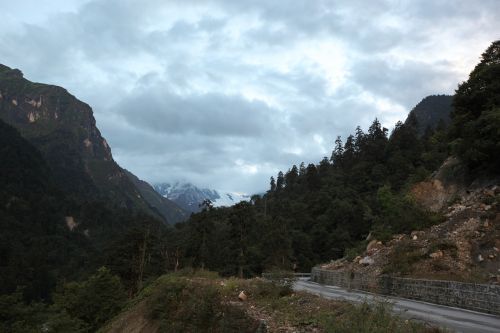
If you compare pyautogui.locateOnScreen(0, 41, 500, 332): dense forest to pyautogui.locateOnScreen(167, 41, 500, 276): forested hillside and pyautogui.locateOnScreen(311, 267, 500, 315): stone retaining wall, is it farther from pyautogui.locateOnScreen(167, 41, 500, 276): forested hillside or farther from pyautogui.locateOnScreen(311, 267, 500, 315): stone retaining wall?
pyautogui.locateOnScreen(311, 267, 500, 315): stone retaining wall

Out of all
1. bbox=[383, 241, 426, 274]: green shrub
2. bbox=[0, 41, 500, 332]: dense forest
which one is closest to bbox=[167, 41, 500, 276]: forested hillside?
bbox=[0, 41, 500, 332]: dense forest

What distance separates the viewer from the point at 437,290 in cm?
1858

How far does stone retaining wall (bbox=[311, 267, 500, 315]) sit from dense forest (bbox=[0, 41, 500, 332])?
550 cm

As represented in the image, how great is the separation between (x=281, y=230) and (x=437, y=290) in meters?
61.2

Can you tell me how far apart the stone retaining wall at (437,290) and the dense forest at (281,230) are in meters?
5.50

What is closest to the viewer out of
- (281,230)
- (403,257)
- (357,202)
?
(403,257)

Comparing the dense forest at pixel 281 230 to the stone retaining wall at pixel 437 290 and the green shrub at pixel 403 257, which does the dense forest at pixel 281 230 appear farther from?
the stone retaining wall at pixel 437 290

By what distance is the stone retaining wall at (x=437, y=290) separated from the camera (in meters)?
15.6

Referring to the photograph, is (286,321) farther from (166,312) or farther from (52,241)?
(52,241)

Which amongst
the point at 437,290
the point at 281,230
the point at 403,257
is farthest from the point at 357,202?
the point at 437,290

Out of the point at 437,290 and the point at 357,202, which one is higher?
the point at 357,202

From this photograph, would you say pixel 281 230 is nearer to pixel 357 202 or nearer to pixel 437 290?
pixel 357 202

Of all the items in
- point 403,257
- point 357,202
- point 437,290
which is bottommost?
point 437,290

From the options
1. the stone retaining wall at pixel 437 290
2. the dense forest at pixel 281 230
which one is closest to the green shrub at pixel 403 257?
the stone retaining wall at pixel 437 290
